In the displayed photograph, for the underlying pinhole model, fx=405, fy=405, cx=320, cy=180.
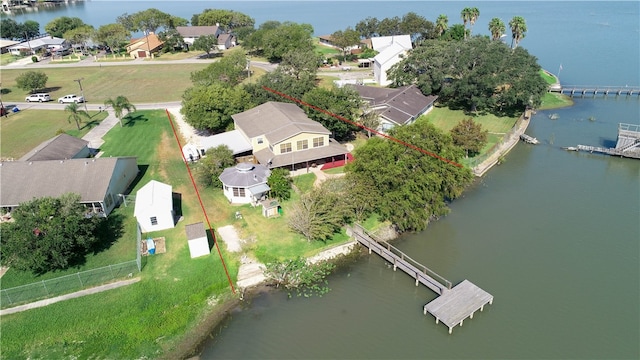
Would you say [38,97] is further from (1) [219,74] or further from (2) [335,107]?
(2) [335,107]

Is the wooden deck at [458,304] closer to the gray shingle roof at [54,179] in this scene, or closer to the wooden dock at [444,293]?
the wooden dock at [444,293]

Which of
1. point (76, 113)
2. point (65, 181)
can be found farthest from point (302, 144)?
point (76, 113)

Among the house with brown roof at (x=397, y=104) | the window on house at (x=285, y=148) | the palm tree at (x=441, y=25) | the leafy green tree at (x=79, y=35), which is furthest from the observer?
the leafy green tree at (x=79, y=35)

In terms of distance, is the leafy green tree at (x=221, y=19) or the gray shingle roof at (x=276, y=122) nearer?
the gray shingle roof at (x=276, y=122)

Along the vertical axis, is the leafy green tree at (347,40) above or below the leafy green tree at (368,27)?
below

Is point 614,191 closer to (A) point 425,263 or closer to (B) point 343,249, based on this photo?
(A) point 425,263

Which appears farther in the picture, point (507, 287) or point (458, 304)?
point (507, 287)

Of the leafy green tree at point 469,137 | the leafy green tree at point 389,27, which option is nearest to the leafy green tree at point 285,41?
the leafy green tree at point 389,27

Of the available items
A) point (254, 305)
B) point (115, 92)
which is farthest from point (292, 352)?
point (115, 92)
